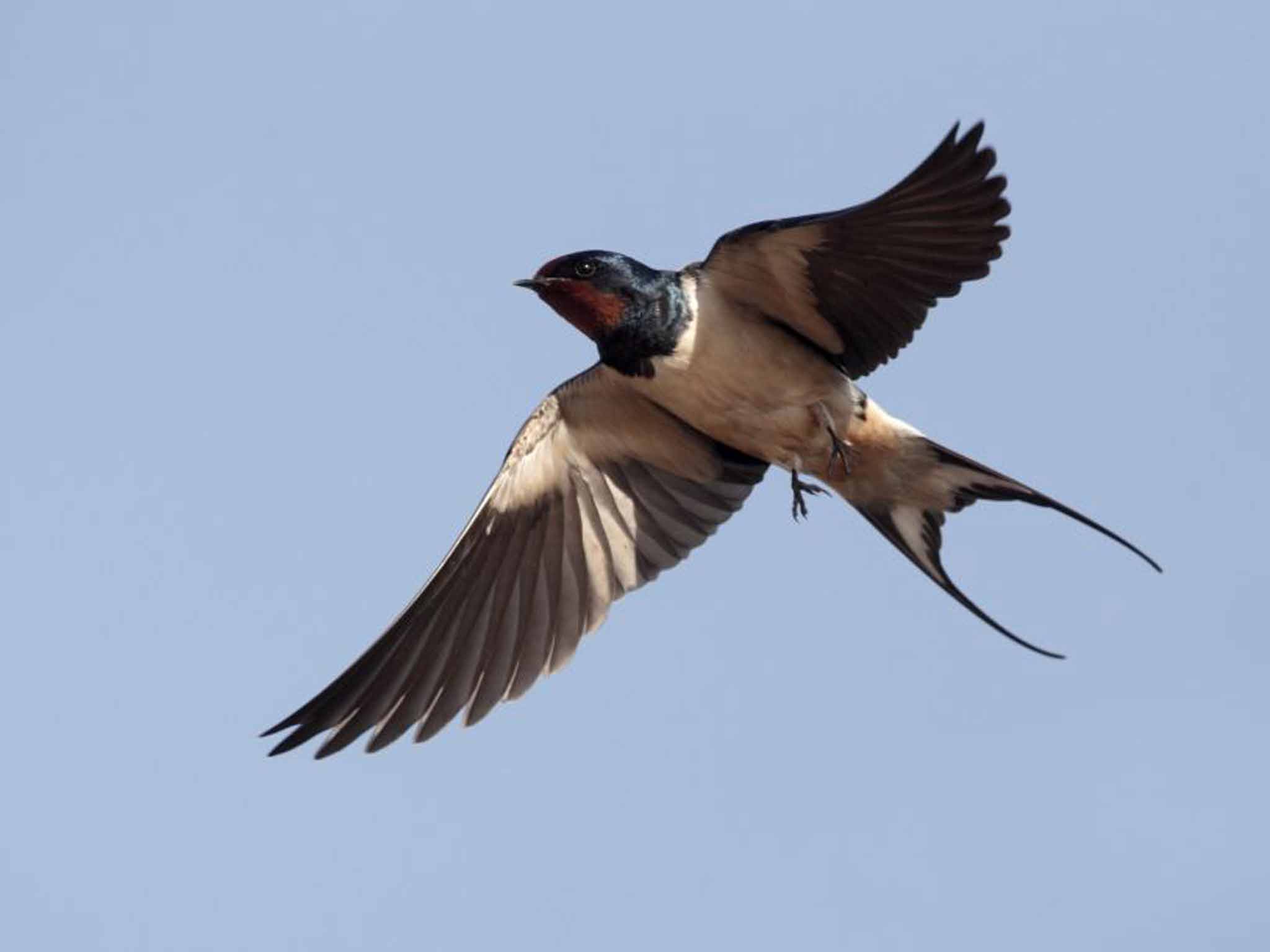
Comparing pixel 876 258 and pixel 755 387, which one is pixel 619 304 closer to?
pixel 755 387

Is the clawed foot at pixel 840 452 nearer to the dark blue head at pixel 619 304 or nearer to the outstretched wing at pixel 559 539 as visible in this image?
the outstretched wing at pixel 559 539

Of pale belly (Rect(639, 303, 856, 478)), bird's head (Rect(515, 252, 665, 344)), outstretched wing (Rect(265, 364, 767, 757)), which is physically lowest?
outstretched wing (Rect(265, 364, 767, 757))

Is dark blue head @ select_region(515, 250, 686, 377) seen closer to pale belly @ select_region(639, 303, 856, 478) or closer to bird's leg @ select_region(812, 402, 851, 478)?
pale belly @ select_region(639, 303, 856, 478)

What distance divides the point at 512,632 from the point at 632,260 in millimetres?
1141

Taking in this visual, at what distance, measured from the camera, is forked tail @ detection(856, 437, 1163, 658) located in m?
6.62

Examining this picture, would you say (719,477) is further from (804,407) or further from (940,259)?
(940,259)

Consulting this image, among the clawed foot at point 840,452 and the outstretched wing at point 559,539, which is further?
the outstretched wing at point 559,539

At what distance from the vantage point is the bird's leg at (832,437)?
6605mm

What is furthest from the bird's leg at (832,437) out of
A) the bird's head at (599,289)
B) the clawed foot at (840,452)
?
the bird's head at (599,289)

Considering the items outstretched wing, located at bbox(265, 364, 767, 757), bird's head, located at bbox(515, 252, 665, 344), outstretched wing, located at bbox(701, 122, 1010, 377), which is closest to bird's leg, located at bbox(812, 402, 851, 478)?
outstretched wing, located at bbox(701, 122, 1010, 377)

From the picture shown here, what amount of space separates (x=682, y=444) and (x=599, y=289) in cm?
69

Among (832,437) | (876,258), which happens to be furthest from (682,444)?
(876,258)

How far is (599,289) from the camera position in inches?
258

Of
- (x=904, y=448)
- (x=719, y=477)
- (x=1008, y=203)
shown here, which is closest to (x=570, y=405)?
(x=719, y=477)
